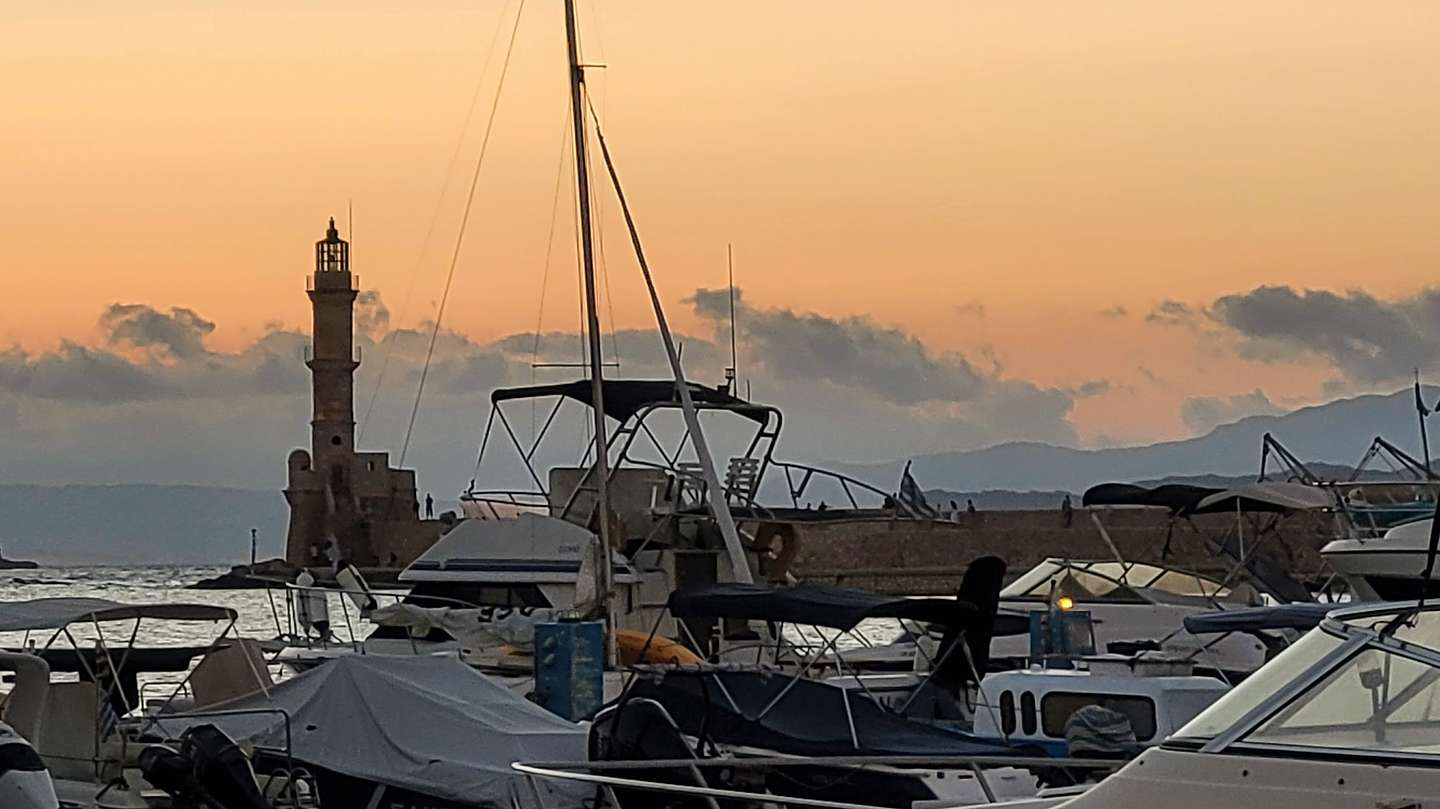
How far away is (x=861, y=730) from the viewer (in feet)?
37.0

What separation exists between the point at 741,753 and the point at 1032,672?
1966mm

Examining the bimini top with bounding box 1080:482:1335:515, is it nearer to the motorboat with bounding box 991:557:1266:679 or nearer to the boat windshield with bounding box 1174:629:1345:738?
the motorboat with bounding box 991:557:1266:679

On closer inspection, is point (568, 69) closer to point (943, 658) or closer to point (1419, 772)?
point (943, 658)

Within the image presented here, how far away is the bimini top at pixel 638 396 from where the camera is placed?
20.8 m

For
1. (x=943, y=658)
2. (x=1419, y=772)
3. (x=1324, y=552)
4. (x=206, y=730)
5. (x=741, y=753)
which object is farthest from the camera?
(x=1324, y=552)

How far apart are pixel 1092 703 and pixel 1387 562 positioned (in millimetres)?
4735

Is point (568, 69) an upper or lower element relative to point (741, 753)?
Result: upper

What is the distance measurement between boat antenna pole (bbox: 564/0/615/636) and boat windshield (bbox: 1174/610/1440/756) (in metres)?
10.2

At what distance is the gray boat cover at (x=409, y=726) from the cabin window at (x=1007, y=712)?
2194 millimetres

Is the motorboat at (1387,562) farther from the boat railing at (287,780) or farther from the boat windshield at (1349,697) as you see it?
the boat windshield at (1349,697)

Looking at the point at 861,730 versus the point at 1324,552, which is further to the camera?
the point at 1324,552

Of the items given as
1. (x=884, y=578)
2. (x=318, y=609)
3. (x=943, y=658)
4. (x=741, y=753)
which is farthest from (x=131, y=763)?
(x=884, y=578)

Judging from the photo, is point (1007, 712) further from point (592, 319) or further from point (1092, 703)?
point (592, 319)

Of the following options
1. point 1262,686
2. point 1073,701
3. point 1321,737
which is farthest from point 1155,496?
point 1321,737
